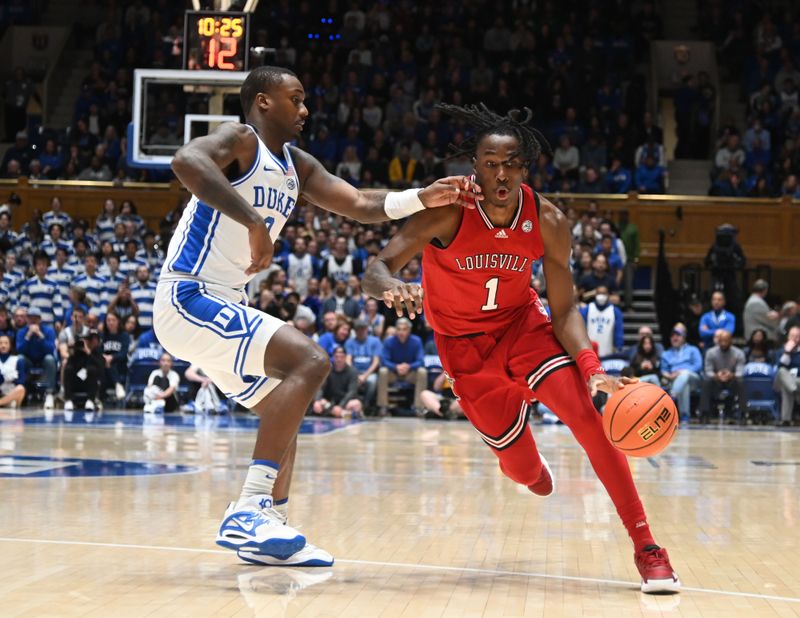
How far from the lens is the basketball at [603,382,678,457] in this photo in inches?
Answer: 192

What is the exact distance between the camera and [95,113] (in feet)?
77.8

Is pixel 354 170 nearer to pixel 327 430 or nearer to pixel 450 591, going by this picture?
pixel 327 430

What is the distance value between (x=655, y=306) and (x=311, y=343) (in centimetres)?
1549

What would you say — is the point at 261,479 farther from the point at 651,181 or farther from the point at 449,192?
the point at 651,181

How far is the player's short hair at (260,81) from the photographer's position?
543cm

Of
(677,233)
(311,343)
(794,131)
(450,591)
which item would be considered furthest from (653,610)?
(794,131)

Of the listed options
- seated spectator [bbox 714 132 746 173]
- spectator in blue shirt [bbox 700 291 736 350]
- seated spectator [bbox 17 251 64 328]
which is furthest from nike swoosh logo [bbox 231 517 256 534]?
seated spectator [bbox 714 132 746 173]

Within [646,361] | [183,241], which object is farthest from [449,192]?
[646,361]

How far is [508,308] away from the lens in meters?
5.65

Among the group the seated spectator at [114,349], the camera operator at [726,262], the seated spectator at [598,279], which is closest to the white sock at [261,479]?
the seated spectator at [114,349]

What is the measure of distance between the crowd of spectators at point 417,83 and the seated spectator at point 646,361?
5.43 m

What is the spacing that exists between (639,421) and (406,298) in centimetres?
105

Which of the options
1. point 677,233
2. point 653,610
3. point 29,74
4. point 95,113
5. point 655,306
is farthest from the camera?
point 29,74

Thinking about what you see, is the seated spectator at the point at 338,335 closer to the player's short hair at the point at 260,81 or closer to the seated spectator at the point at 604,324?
the seated spectator at the point at 604,324
